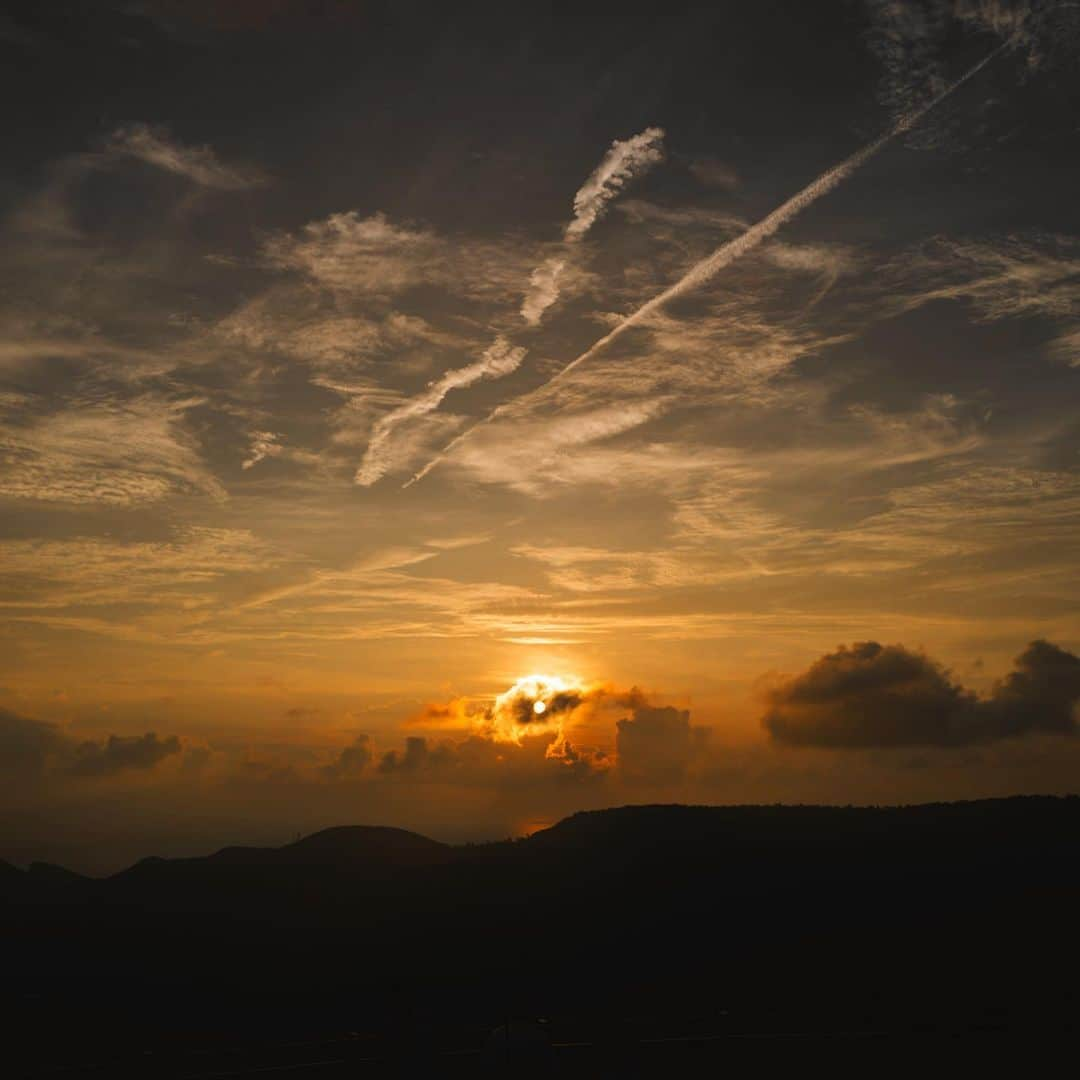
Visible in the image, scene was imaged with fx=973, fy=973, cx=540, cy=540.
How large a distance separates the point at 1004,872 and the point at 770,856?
28.2 metres

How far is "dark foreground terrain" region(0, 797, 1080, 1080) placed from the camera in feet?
224

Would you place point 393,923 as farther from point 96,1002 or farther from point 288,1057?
point 288,1057

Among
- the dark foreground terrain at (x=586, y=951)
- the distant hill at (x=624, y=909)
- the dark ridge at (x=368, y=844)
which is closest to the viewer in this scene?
the dark foreground terrain at (x=586, y=951)

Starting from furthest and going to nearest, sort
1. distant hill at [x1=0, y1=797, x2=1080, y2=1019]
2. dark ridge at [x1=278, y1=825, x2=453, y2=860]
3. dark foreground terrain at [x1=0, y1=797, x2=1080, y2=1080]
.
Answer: dark ridge at [x1=278, y1=825, x2=453, y2=860] < distant hill at [x1=0, y1=797, x2=1080, y2=1019] < dark foreground terrain at [x1=0, y1=797, x2=1080, y2=1080]

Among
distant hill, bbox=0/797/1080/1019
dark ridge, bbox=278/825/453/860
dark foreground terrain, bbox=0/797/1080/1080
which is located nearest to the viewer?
dark foreground terrain, bbox=0/797/1080/1080

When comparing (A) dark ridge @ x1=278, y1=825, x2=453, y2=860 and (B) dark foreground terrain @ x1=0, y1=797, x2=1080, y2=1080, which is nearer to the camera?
(B) dark foreground terrain @ x1=0, y1=797, x2=1080, y2=1080

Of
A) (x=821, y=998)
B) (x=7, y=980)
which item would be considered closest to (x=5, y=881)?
(x=7, y=980)

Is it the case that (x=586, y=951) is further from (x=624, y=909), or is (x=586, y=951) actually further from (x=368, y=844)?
(x=368, y=844)

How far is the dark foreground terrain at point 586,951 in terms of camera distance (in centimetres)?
6819

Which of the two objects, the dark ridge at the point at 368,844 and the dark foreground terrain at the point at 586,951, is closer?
the dark foreground terrain at the point at 586,951

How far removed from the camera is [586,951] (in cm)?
11119

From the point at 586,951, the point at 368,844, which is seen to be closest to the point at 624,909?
the point at 586,951

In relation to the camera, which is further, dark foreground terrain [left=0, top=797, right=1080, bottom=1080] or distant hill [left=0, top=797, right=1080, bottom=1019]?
distant hill [left=0, top=797, right=1080, bottom=1019]

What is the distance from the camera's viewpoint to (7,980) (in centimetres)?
11612
